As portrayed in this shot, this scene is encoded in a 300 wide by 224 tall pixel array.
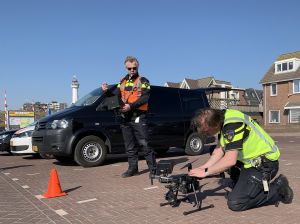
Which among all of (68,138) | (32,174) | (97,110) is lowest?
(32,174)

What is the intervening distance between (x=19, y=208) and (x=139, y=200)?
1.58m

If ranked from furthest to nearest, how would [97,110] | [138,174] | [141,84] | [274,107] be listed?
1. [274,107]
2. [97,110]
3. [138,174]
4. [141,84]

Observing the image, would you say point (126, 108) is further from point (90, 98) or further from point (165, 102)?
point (165, 102)

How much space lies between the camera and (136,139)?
263 inches

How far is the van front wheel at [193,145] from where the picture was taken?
9.91 meters

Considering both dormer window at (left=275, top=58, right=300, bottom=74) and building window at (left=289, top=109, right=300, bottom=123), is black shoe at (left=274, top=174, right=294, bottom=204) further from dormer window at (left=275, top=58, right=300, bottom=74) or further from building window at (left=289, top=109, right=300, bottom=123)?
dormer window at (left=275, top=58, right=300, bottom=74)

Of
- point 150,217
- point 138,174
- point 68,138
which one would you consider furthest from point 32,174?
point 150,217

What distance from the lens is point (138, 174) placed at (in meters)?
6.94

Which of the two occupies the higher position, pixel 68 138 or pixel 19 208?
pixel 68 138

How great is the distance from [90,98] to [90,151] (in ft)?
4.36

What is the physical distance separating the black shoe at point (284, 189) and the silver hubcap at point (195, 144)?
5495 mm

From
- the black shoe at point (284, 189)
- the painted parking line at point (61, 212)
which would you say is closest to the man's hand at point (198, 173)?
the black shoe at point (284, 189)

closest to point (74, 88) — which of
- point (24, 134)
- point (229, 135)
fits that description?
point (24, 134)

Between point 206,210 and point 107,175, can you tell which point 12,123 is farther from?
point 206,210
